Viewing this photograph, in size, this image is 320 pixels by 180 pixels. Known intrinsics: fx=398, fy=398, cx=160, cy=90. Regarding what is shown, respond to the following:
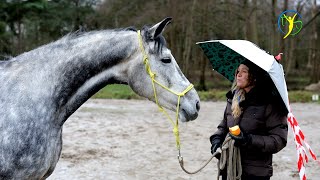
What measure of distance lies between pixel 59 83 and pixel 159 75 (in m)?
0.64

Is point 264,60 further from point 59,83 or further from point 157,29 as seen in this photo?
point 59,83

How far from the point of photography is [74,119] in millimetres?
11859

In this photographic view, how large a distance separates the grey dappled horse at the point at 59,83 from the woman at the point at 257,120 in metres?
0.55

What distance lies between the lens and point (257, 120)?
2982 mm

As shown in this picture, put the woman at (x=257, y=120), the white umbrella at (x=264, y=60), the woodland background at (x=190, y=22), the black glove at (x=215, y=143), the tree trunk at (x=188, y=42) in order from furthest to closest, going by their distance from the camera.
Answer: the tree trunk at (x=188, y=42)
the woodland background at (x=190, y=22)
the black glove at (x=215, y=143)
the woman at (x=257, y=120)
the white umbrella at (x=264, y=60)

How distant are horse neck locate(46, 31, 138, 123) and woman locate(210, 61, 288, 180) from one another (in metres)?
0.94

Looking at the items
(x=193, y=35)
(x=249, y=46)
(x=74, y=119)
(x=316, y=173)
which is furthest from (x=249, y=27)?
(x=249, y=46)

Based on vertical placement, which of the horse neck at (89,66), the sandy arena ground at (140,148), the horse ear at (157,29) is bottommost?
the sandy arena ground at (140,148)

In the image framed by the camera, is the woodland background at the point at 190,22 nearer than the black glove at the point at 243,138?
No

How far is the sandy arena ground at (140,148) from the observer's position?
6.15 metres

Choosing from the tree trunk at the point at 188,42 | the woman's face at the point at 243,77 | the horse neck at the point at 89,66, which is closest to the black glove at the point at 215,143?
the woman's face at the point at 243,77

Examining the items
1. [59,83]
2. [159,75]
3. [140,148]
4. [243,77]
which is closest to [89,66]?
[59,83]

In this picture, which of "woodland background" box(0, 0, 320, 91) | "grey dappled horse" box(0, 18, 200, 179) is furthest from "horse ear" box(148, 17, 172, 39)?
"woodland background" box(0, 0, 320, 91)

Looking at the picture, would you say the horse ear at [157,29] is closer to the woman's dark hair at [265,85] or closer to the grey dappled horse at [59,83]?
the grey dappled horse at [59,83]
